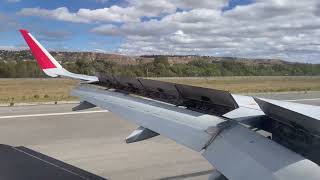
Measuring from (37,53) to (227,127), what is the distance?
20.3ft

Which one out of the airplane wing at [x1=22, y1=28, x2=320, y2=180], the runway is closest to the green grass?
the runway

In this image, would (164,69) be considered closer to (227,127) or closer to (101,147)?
(101,147)

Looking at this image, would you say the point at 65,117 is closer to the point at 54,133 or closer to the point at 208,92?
the point at 54,133

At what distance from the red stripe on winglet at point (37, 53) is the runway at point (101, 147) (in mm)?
2445

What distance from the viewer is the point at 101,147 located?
42.4 feet

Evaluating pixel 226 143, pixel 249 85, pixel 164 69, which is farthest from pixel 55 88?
pixel 226 143

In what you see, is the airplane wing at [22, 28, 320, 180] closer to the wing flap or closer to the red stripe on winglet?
the wing flap

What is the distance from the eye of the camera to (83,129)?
54.5ft

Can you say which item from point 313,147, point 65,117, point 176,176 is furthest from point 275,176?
point 65,117

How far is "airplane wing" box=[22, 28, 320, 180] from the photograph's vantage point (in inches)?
133

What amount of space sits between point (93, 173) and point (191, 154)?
117 inches

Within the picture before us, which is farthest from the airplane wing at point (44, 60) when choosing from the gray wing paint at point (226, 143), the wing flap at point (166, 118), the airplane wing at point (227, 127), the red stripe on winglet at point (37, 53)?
the gray wing paint at point (226, 143)

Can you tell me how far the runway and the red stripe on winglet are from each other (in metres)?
2.44

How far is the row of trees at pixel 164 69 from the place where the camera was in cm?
7400
